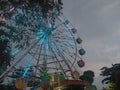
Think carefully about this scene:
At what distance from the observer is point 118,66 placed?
175 feet

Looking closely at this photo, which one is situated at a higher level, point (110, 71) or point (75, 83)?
point (110, 71)

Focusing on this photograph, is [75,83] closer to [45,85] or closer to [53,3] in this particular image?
[45,85]

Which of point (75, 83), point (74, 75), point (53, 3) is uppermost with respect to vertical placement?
point (53, 3)

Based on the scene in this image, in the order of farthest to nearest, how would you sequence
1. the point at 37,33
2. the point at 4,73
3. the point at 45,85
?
the point at 37,33 → the point at 4,73 → the point at 45,85

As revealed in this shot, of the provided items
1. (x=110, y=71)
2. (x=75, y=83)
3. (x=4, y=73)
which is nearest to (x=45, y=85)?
(x=75, y=83)

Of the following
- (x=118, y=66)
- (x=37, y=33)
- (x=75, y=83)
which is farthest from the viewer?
(x=118, y=66)

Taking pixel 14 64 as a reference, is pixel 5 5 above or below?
above

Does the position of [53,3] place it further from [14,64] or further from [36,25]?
[14,64]

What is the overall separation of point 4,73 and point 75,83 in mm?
7557

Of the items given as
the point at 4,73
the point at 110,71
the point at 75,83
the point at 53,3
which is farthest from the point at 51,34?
the point at 110,71

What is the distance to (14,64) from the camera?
28781 millimetres

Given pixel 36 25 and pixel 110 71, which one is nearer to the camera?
pixel 36 25

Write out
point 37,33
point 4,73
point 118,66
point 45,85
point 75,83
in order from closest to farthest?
point 75,83, point 45,85, point 4,73, point 37,33, point 118,66

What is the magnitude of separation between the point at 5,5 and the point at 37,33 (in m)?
5.14
